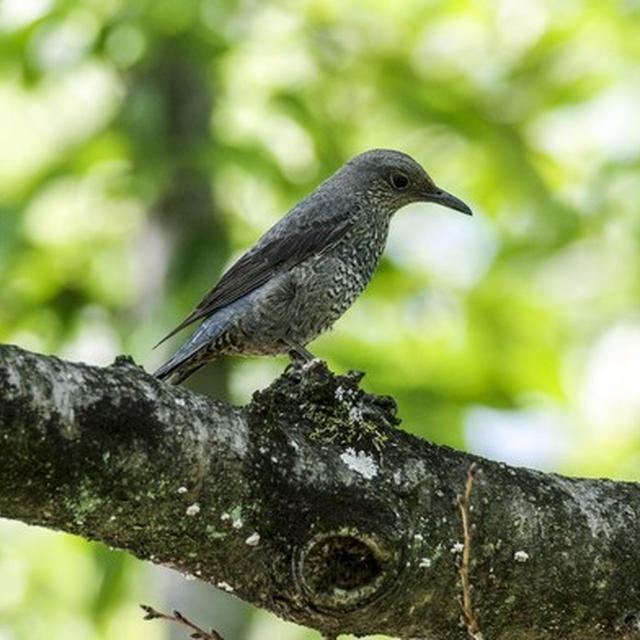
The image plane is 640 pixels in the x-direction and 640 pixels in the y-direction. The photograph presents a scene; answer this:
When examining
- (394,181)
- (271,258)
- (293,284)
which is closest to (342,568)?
(293,284)

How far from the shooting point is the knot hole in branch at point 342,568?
3156 millimetres

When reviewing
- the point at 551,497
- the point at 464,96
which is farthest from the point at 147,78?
the point at 551,497

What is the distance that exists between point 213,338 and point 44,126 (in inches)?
184

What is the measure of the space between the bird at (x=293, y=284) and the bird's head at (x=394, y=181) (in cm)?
9

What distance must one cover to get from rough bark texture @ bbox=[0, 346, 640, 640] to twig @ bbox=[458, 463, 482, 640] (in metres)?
0.05

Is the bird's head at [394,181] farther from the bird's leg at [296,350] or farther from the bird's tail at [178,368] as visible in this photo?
the bird's tail at [178,368]

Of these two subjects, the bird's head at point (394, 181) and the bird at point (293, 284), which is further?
the bird's head at point (394, 181)

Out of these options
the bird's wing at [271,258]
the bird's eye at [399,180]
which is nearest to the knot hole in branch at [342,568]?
the bird's wing at [271,258]

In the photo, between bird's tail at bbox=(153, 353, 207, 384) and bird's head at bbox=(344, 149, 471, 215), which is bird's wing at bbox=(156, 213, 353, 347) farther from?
bird's head at bbox=(344, 149, 471, 215)

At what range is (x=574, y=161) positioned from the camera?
32.7 ft

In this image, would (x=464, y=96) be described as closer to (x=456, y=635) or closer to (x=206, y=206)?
(x=206, y=206)

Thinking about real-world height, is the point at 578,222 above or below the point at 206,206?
above

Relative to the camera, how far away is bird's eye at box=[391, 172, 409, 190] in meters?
6.79

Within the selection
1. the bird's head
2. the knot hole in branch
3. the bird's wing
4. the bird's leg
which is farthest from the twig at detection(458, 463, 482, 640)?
the bird's head
